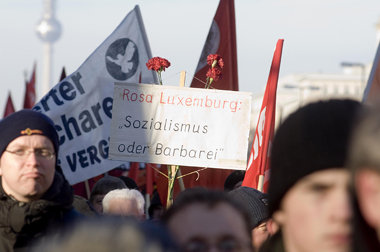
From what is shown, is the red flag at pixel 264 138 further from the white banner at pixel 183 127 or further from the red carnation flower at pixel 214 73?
the red carnation flower at pixel 214 73

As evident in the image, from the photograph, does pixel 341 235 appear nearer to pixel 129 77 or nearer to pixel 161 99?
pixel 161 99

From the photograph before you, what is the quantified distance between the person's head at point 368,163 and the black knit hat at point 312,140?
493 mm

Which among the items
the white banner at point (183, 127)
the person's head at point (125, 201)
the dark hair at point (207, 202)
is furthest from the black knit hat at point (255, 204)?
the white banner at point (183, 127)

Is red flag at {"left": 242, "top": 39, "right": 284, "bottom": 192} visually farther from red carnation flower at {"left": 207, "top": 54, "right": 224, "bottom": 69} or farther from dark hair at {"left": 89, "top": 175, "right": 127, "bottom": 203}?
dark hair at {"left": 89, "top": 175, "right": 127, "bottom": 203}

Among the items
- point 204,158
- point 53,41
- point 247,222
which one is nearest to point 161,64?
point 204,158

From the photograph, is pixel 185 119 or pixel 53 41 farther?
pixel 53 41

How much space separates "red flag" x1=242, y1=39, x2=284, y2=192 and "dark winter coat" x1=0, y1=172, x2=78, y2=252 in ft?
11.4

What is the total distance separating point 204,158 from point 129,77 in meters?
2.55

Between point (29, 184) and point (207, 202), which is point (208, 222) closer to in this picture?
point (207, 202)

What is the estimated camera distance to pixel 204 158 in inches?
293

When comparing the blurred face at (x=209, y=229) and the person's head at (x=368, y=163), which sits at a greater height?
the person's head at (x=368, y=163)

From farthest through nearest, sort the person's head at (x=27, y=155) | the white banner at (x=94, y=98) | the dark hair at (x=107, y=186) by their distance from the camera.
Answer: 1. the white banner at (x=94, y=98)
2. the dark hair at (x=107, y=186)
3. the person's head at (x=27, y=155)

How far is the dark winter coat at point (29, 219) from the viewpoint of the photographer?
3531 mm

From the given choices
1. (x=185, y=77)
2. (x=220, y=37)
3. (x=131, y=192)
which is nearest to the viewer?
(x=131, y=192)
